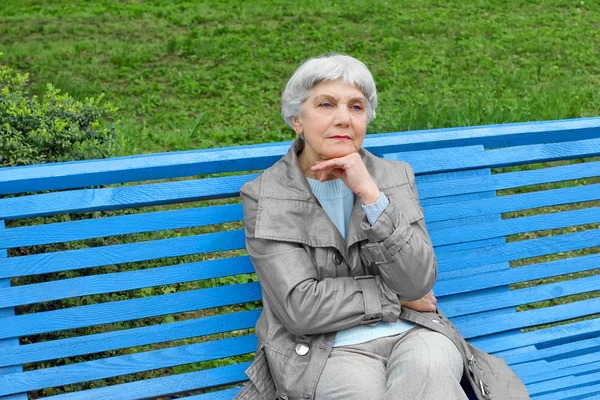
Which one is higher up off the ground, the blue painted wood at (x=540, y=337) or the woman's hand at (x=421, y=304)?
the woman's hand at (x=421, y=304)

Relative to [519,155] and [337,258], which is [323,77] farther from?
[519,155]

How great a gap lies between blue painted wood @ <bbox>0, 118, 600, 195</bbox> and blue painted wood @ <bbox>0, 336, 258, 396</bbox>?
605 millimetres

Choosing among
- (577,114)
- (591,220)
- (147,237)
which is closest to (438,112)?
(577,114)

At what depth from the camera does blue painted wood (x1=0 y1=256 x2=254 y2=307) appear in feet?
9.30

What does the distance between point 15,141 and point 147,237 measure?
0.79m

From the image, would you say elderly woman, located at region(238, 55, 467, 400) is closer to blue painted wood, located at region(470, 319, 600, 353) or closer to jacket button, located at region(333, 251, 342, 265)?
jacket button, located at region(333, 251, 342, 265)

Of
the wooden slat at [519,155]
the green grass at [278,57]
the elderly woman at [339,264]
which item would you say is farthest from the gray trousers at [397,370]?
the green grass at [278,57]

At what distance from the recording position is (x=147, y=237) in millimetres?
3900

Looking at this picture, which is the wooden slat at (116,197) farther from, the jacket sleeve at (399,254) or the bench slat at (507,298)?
the bench slat at (507,298)

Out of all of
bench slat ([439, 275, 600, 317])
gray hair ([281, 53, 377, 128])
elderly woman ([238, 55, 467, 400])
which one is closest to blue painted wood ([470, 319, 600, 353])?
bench slat ([439, 275, 600, 317])

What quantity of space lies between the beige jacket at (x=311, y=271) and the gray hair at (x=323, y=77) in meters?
0.21

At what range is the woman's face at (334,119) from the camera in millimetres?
2994

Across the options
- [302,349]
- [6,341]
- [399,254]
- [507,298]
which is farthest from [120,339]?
[507,298]

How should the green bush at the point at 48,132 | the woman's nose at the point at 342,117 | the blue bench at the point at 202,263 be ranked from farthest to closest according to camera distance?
the green bush at the point at 48,132 < the woman's nose at the point at 342,117 < the blue bench at the point at 202,263
